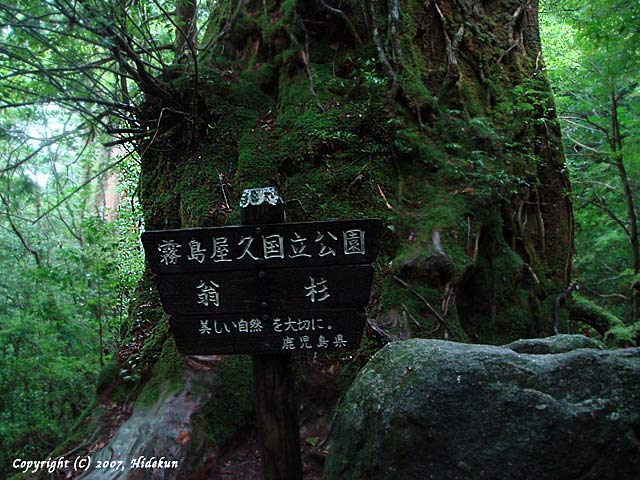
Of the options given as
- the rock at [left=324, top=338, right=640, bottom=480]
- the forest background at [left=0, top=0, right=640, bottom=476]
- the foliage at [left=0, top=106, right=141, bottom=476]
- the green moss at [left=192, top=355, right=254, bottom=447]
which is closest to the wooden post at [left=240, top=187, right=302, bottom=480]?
the rock at [left=324, top=338, right=640, bottom=480]

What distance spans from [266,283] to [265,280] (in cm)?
2

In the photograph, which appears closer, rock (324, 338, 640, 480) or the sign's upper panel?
rock (324, 338, 640, 480)

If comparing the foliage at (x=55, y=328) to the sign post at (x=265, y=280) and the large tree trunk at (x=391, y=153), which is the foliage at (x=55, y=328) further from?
the sign post at (x=265, y=280)

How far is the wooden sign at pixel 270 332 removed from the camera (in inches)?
101

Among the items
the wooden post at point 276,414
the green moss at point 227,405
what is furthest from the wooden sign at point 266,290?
the green moss at point 227,405

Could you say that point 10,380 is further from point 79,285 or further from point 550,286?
point 550,286

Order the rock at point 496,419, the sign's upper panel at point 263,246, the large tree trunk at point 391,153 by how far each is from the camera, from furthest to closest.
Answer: the large tree trunk at point 391,153 → the sign's upper panel at point 263,246 → the rock at point 496,419

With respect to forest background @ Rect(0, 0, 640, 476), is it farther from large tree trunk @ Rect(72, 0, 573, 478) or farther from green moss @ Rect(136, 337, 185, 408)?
green moss @ Rect(136, 337, 185, 408)

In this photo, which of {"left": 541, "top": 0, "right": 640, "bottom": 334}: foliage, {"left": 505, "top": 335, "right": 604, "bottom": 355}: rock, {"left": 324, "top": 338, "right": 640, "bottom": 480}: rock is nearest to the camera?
{"left": 324, "top": 338, "right": 640, "bottom": 480}: rock

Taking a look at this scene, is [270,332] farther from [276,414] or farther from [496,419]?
[496,419]

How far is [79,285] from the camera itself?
7.44 m

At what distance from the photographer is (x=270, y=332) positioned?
262 cm

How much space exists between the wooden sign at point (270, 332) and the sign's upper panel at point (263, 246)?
0.26 meters

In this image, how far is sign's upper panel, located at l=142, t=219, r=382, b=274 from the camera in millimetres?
2525
